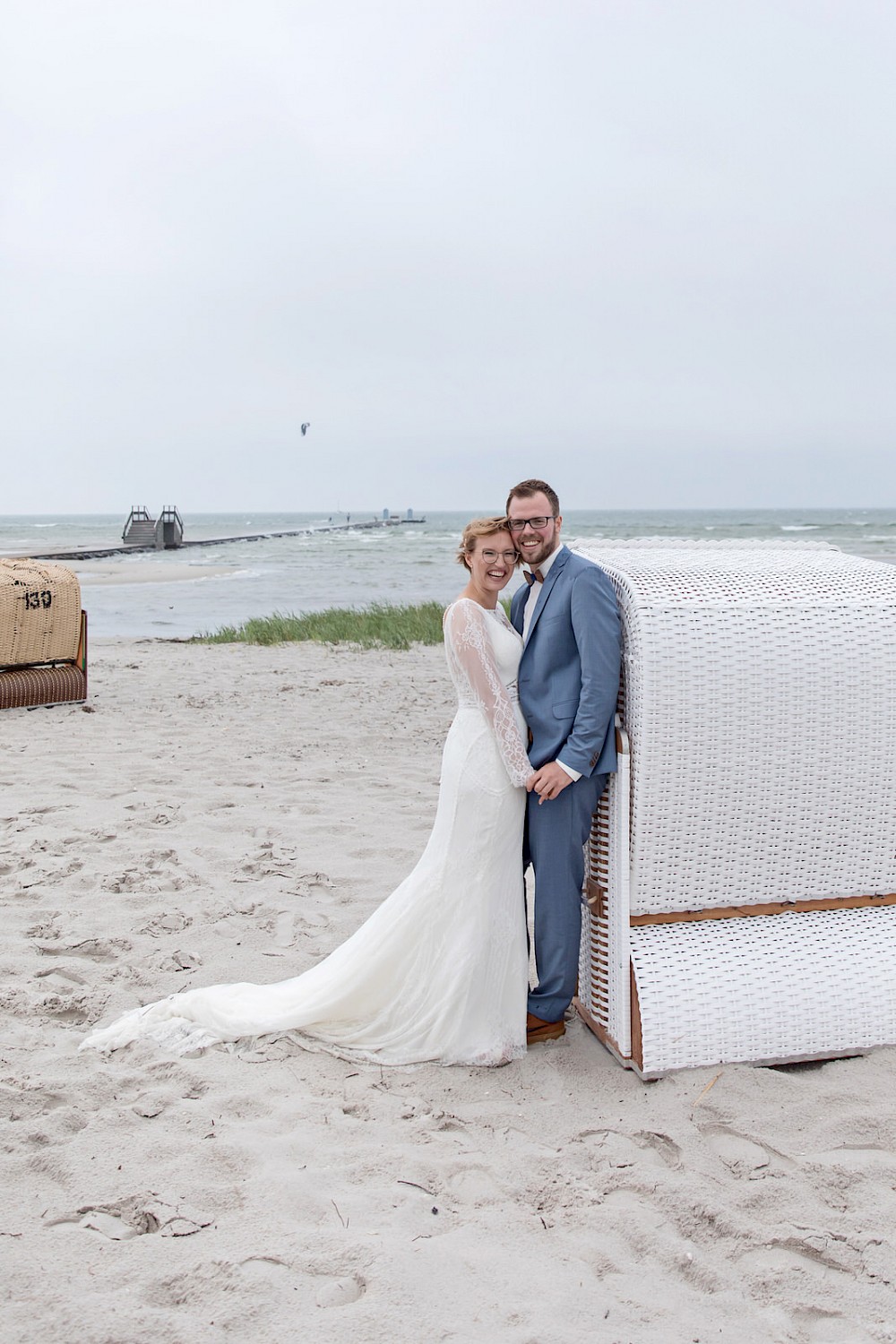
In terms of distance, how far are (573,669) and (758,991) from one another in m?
1.11

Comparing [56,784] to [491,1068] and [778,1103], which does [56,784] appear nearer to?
[491,1068]

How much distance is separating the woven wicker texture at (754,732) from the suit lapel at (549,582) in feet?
0.61

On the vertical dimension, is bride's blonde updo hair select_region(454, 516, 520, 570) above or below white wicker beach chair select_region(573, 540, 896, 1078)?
above

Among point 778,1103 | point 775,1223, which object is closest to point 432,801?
point 778,1103

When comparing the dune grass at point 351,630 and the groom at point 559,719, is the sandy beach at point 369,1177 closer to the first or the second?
the groom at point 559,719

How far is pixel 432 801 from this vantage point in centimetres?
603

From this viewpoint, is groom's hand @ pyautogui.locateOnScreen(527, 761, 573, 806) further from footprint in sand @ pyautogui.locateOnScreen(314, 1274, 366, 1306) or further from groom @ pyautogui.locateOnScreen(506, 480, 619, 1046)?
footprint in sand @ pyautogui.locateOnScreen(314, 1274, 366, 1306)

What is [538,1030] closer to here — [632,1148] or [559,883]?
[559,883]

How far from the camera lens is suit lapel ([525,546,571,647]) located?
314cm

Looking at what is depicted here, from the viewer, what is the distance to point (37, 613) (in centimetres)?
847

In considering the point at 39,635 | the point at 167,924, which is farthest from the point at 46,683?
the point at 167,924

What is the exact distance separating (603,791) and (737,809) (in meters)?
0.41

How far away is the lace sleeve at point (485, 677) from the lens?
3170 mm

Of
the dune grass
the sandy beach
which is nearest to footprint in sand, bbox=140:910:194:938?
the sandy beach
